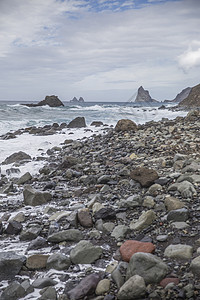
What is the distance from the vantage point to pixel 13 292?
81.4 inches

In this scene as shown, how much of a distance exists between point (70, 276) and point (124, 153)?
460 centimetres

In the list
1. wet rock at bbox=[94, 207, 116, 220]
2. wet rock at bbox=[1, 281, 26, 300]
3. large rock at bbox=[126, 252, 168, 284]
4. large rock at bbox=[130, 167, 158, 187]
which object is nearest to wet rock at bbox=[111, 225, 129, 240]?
wet rock at bbox=[94, 207, 116, 220]

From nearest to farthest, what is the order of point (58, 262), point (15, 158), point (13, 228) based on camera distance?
point (58, 262) < point (13, 228) < point (15, 158)

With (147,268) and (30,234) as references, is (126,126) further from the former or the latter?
(147,268)

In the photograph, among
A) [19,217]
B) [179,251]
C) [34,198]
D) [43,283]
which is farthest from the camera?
[34,198]

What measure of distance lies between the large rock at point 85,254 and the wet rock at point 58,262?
0.06 metres

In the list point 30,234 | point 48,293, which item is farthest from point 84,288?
point 30,234

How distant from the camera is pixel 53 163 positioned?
292 inches

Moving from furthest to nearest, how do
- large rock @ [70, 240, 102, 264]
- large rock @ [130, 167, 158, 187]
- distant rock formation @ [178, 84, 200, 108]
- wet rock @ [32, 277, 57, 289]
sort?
distant rock formation @ [178, 84, 200, 108] → large rock @ [130, 167, 158, 187] → large rock @ [70, 240, 102, 264] → wet rock @ [32, 277, 57, 289]

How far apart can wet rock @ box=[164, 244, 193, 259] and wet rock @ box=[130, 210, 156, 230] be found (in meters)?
0.55

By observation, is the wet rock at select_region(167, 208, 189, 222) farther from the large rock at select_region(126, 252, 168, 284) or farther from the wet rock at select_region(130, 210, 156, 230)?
the large rock at select_region(126, 252, 168, 284)

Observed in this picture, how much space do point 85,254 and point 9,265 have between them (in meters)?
0.65

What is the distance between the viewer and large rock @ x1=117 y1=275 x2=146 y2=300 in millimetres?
1868

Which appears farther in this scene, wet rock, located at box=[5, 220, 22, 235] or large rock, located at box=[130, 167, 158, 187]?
large rock, located at box=[130, 167, 158, 187]
